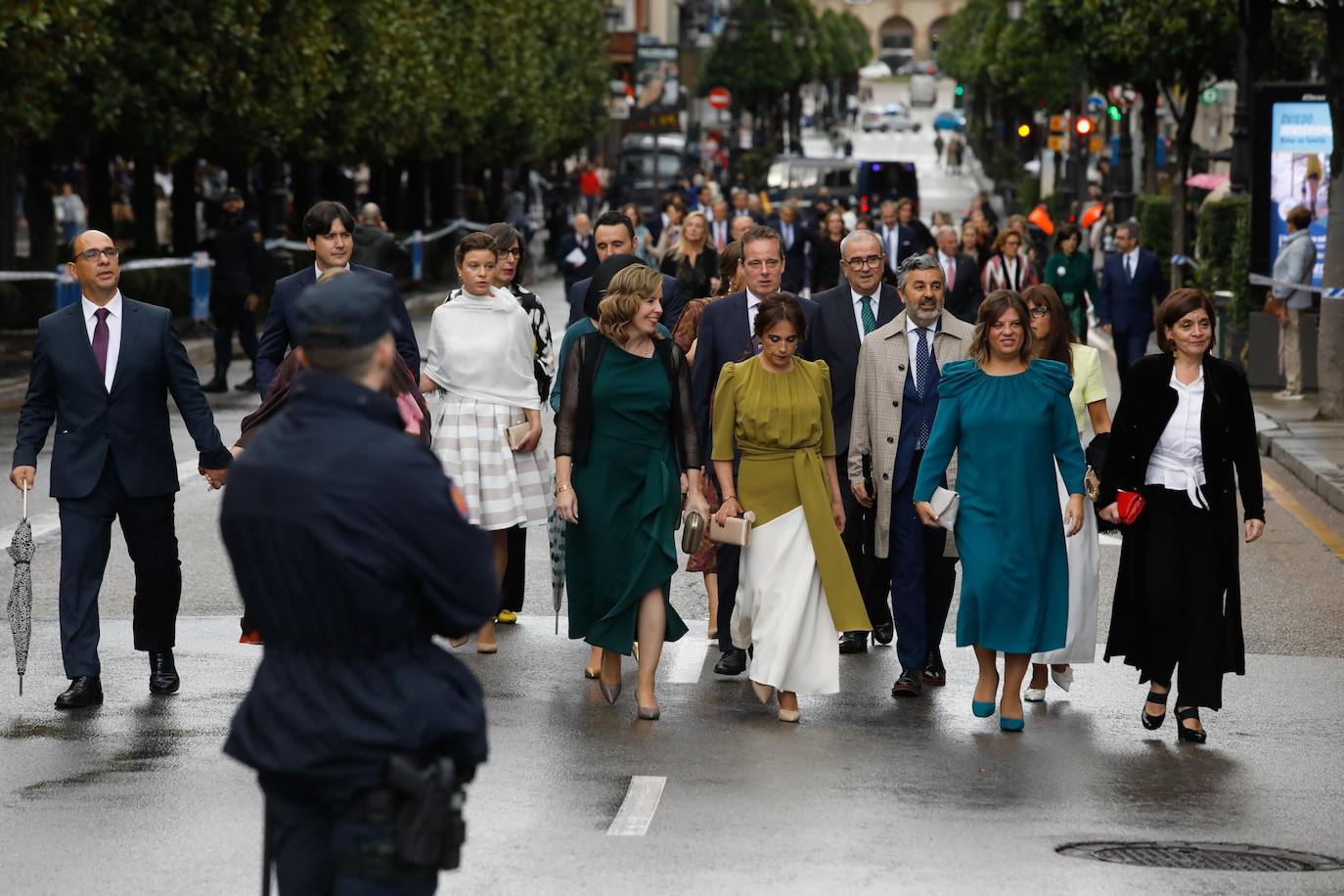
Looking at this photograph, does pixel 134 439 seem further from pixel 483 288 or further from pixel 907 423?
pixel 907 423

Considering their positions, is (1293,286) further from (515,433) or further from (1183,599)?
(1183,599)

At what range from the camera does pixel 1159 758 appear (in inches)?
327

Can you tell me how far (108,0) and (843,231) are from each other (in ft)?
27.1

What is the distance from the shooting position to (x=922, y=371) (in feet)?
31.7

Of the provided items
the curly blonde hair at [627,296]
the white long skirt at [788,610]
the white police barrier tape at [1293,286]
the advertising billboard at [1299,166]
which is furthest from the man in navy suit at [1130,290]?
the curly blonde hair at [627,296]

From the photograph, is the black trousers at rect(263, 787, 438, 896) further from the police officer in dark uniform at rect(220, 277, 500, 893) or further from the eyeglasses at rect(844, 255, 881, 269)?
the eyeglasses at rect(844, 255, 881, 269)

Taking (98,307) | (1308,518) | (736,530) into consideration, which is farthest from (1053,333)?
(1308,518)

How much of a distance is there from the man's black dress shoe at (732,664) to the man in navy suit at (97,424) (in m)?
2.21

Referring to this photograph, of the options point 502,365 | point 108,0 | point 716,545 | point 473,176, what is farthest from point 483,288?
point 473,176

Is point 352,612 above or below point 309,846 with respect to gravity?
above

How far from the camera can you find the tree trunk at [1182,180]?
3089 centimetres

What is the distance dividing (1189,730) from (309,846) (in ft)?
15.8

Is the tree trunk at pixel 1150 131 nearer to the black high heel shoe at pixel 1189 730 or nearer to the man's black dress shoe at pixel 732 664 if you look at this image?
the man's black dress shoe at pixel 732 664

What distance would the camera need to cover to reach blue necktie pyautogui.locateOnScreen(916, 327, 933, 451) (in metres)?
9.62
